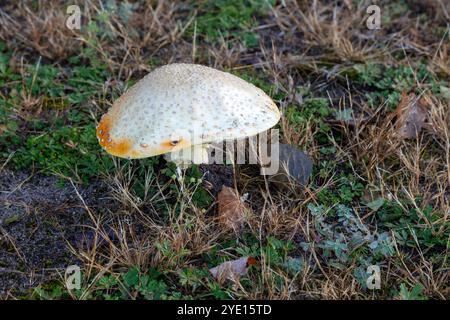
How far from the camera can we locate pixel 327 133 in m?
3.30

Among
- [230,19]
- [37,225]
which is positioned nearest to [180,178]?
[37,225]

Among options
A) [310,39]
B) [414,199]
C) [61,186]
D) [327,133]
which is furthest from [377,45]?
[61,186]

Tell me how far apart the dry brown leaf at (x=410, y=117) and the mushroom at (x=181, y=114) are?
0.89m

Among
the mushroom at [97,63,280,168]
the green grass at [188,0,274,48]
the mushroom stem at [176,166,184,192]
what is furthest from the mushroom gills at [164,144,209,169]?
the green grass at [188,0,274,48]

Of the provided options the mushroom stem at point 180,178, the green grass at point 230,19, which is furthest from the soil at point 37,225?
the green grass at point 230,19

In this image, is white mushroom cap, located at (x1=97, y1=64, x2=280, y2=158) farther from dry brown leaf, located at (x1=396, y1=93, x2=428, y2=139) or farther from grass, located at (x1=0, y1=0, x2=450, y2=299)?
dry brown leaf, located at (x1=396, y1=93, x2=428, y2=139)

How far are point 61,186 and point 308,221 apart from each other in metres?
1.29

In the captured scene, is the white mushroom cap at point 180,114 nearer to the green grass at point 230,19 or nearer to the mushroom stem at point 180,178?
the mushroom stem at point 180,178

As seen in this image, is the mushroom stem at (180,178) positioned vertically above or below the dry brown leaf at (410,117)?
above

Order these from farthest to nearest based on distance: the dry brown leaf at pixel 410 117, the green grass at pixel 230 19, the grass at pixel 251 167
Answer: the green grass at pixel 230 19 < the dry brown leaf at pixel 410 117 < the grass at pixel 251 167

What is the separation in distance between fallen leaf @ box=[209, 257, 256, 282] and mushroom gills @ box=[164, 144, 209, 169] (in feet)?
1.89

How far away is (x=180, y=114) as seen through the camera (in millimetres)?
2438

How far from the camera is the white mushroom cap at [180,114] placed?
2.41 meters
